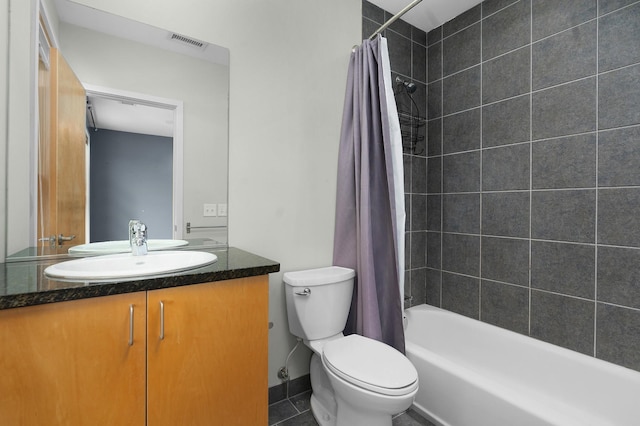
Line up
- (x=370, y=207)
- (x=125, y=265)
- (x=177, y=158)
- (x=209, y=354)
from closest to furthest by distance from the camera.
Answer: (x=209, y=354)
(x=125, y=265)
(x=177, y=158)
(x=370, y=207)

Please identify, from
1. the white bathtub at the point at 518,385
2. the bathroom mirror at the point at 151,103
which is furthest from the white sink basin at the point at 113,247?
the white bathtub at the point at 518,385

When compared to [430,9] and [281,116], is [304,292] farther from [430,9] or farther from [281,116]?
[430,9]

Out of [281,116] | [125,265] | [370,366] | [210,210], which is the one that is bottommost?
[370,366]

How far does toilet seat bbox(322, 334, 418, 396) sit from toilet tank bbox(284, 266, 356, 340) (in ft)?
0.55

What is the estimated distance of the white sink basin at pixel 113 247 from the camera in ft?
4.30

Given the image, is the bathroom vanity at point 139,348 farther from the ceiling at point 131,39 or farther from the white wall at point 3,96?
the ceiling at point 131,39

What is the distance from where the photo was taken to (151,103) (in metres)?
1.44

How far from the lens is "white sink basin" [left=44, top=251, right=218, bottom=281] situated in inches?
36.3

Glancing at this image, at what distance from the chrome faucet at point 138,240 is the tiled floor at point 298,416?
1.12 metres

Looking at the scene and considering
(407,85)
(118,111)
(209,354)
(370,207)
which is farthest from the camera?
(407,85)

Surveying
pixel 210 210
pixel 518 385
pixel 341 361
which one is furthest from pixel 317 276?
pixel 518 385

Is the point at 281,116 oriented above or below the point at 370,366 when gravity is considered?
above

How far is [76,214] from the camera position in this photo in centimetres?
132

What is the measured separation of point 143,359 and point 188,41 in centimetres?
143
